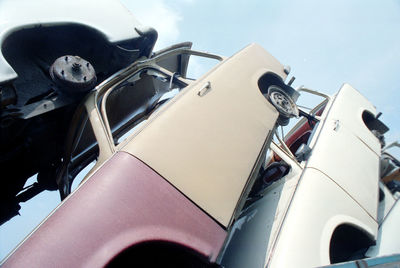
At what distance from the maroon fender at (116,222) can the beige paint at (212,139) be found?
0.25ft

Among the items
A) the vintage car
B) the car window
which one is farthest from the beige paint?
the car window

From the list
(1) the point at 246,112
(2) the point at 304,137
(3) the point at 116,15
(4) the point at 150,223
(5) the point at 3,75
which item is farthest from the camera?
(2) the point at 304,137

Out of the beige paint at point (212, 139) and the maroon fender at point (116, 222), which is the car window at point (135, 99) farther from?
the maroon fender at point (116, 222)

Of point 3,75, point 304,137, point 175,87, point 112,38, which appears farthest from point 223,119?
point 304,137

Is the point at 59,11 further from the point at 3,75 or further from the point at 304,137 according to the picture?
the point at 304,137

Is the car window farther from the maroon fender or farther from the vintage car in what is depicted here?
the maroon fender

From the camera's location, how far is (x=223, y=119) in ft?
6.38

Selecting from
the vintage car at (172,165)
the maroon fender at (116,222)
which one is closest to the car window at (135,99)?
the vintage car at (172,165)

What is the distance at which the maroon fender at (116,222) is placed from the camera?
43.9 inches

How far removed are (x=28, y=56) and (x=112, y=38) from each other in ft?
2.15

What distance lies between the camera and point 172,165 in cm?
153

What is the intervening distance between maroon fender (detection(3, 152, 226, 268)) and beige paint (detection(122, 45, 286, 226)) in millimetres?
77

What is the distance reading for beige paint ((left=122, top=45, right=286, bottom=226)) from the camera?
1.52 meters

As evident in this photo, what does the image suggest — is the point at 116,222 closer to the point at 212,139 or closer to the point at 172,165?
the point at 172,165
